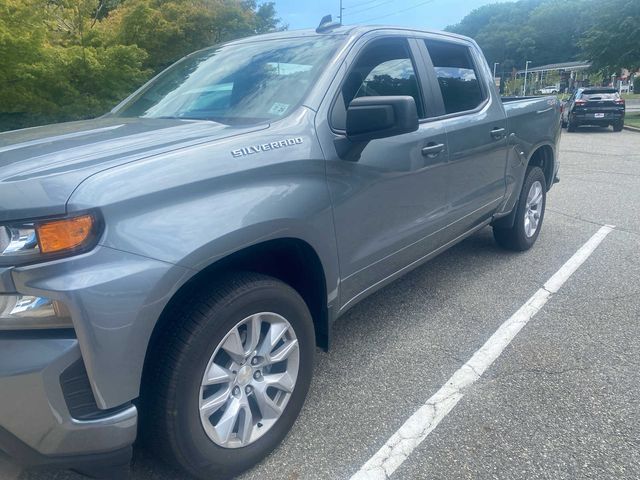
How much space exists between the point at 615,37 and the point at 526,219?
23.7 m

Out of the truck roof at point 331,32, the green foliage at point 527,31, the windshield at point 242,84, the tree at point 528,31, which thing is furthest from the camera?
the tree at point 528,31

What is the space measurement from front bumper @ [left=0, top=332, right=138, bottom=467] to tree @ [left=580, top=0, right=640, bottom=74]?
27.1 meters

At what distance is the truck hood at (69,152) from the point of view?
1.67 m

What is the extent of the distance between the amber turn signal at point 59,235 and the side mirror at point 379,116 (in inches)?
49.7

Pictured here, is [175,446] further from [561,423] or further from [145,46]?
[145,46]

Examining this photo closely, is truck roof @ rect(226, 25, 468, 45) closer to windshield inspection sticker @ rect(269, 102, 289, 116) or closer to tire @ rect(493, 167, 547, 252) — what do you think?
windshield inspection sticker @ rect(269, 102, 289, 116)

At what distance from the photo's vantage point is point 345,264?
2658mm

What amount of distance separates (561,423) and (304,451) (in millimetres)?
1202

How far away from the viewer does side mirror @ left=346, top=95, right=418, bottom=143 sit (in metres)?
2.41

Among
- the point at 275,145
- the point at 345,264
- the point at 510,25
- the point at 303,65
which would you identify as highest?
the point at 303,65

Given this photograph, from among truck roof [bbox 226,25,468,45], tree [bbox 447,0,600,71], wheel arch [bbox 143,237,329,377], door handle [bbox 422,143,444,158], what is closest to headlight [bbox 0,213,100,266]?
wheel arch [bbox 143,237,329,377]

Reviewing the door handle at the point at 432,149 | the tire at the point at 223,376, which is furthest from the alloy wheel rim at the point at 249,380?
the door handle at the point at 432,149

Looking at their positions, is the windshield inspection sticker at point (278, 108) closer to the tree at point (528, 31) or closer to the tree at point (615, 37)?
the tree at point (615, 37)

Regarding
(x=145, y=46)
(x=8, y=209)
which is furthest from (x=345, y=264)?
(x=145, y=46)
